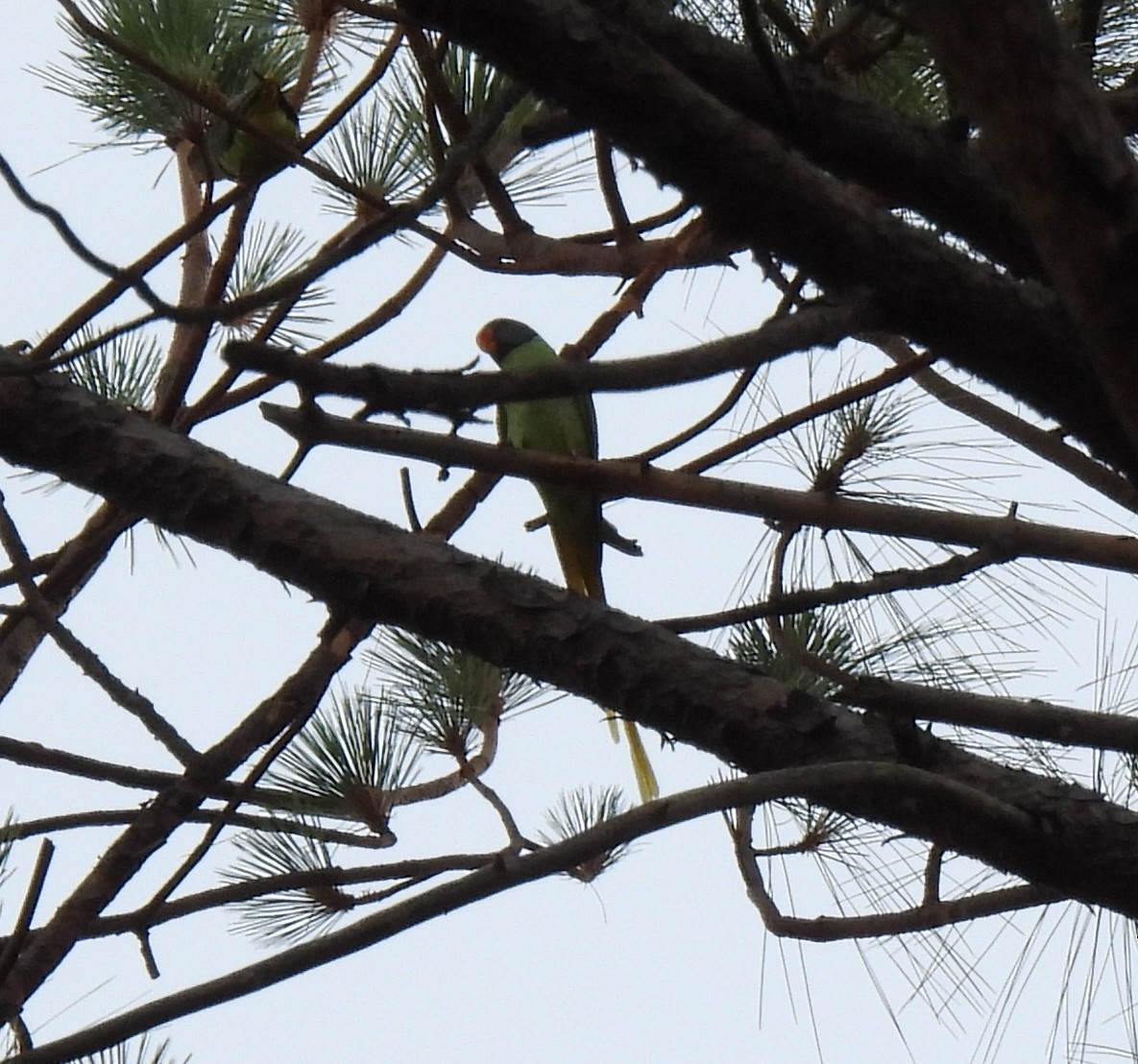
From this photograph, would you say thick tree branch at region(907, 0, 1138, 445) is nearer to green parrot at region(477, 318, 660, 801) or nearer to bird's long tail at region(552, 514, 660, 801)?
green parrot at region(477, 318, 660, 801)

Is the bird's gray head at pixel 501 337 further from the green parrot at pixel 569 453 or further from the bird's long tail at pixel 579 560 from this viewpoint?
the bird's long tail at pixel 579 560

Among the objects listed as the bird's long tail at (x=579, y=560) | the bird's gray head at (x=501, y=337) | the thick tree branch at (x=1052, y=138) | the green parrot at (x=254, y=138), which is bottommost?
the thick tree branch at (x=1052, y=138)

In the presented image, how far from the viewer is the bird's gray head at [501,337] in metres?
4.00

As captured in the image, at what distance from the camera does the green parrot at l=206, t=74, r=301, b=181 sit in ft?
5.29

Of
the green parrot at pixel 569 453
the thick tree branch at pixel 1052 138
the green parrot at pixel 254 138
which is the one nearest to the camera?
the thick tree branch at pixel 1052 138

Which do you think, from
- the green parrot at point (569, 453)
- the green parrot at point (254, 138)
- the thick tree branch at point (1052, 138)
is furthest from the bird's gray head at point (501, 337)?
the thick tree branch at point (1052, 138)

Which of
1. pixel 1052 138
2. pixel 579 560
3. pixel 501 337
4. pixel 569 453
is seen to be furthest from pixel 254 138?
pixel 501 337

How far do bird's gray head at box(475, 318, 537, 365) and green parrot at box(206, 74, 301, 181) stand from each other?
2.25m

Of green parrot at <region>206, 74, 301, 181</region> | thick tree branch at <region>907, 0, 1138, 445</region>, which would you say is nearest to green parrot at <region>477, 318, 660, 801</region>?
green parrot at <region>206, 74, 301, 181</region>

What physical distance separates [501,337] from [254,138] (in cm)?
249

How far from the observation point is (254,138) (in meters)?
1.55

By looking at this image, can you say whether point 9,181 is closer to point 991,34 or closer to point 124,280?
point 124,280

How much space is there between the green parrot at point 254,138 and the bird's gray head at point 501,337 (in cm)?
225

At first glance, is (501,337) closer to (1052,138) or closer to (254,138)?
(254,138)
